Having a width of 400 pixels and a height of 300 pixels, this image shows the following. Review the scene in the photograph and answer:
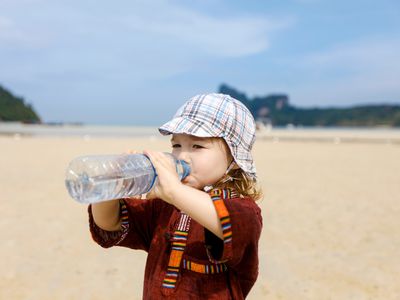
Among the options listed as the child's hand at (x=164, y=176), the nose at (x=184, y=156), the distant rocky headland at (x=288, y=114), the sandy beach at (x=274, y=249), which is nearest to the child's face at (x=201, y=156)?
the nose at (x=184, y=156)

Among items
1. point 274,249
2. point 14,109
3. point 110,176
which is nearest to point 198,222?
point 110,176

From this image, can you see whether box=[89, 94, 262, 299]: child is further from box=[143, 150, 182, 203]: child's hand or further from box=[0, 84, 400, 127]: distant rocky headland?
box=[0, 84, 400, 127]: distant rocky headland

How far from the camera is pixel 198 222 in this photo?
1.61 m

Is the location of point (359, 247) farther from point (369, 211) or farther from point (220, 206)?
point (220, 206)

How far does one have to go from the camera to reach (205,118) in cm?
183

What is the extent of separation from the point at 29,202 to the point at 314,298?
5143mm

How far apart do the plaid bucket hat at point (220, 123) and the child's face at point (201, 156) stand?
0.05 metres

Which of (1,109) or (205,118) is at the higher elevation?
(205,118)

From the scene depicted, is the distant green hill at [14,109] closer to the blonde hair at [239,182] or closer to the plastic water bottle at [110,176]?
the blonde hair at [239,182]

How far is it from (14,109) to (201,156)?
123679 millimetres

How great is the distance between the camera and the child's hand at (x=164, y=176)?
1534mm

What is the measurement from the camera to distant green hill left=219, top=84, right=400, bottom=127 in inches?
5066

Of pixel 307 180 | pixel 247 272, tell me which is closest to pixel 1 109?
pixel 307 180

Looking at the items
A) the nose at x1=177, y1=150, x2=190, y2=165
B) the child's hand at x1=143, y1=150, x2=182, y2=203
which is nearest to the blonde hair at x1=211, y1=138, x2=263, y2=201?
the nose at x1=177, y1=150, x2=190, y2=165
